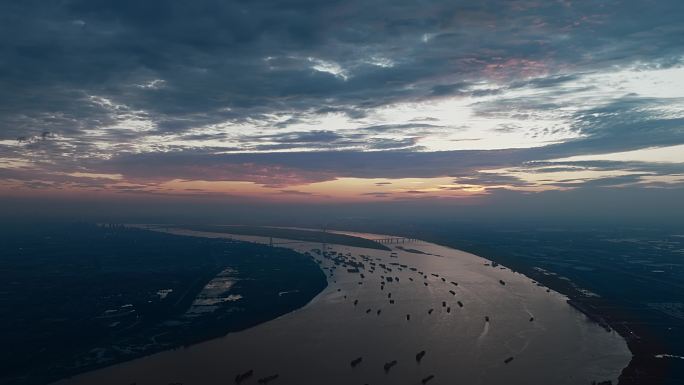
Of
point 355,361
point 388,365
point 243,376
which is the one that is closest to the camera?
point 243,376

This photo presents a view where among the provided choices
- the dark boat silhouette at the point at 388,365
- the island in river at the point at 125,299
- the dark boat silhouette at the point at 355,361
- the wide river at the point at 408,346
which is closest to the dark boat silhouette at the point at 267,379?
the wide river at the point at 408,346

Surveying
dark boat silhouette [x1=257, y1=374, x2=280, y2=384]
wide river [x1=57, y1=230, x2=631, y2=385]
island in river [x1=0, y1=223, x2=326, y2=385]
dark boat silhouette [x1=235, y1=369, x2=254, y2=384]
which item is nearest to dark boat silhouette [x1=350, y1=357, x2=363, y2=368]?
wide river [x1=57, y1=230, x2=631, y2=385]

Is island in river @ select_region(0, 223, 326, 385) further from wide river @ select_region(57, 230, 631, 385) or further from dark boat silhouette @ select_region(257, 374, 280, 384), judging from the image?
dark boat silhouette @ select_region(257, 374, 280, 384)

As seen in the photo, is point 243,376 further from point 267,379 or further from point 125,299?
point 125,299

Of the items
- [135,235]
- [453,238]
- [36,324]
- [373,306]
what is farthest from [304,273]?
[135,235]

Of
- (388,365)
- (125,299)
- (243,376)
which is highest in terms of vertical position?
(125,299)

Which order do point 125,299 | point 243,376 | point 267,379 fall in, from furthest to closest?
point 125,299
point 243,376
point 267,379

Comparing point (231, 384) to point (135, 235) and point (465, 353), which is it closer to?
point (465, 353)

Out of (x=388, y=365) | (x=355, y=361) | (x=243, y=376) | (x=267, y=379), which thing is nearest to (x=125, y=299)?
(x=243, y=376)

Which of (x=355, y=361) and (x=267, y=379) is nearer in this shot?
(x=267, y=379)
